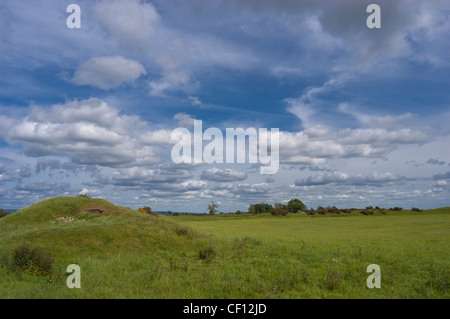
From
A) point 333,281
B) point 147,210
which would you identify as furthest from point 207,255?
A: point 147,210

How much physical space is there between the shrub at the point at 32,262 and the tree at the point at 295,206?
10732cm

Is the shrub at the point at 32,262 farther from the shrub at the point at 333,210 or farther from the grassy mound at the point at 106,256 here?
the shrub at the point at 333,210

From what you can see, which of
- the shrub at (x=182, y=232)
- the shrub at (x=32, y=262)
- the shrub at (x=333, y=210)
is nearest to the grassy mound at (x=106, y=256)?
the shrub at (x=182, y=232)

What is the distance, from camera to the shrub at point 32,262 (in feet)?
51.0

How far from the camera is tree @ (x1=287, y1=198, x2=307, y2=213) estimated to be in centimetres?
11714

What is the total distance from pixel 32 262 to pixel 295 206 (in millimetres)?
109899

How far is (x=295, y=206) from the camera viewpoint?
118m

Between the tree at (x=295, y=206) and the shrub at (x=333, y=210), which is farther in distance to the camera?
the tree at (x=295, y=206)

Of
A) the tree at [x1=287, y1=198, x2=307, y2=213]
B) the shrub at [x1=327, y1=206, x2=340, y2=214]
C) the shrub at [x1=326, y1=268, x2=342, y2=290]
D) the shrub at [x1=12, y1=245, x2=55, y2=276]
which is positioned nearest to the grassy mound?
the shrub at [x1=12, y1=245, x2=55, y2=276]

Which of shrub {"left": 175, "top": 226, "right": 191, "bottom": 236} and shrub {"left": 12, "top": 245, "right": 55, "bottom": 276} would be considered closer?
shrub {"left": 12, "top": 245, "right": 55, "bottom": 276}

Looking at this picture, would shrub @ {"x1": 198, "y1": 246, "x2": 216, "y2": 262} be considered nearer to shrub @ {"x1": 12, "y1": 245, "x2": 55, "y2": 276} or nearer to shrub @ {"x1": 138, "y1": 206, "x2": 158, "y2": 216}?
shrub @ {"x1": 12, "y1": 245, "x2": 55, "y2": 276}

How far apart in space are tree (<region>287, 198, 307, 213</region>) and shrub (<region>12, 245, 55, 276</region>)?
107319 mm
